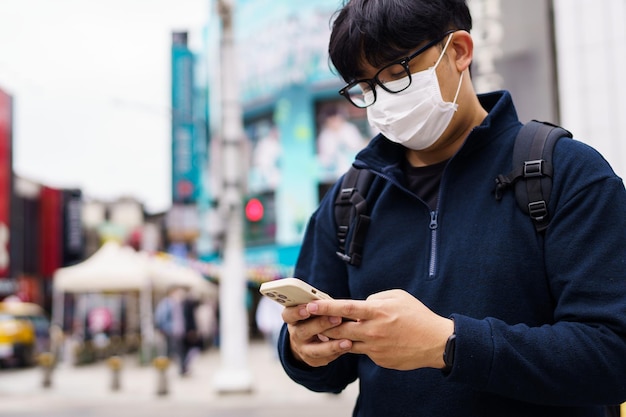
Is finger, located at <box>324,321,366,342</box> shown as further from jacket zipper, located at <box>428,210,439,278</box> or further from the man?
jacket zipper, located at <box>428,210,439,278</box>

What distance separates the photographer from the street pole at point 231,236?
38.5ft

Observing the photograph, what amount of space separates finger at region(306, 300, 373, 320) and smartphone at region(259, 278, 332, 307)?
3 cm

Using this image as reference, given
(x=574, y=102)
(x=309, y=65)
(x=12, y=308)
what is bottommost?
(x=12, y=308)

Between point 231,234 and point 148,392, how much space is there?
3.51 meters

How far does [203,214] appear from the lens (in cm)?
2769

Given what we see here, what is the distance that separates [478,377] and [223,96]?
37.0 feet

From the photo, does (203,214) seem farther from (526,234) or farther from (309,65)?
(526,234)

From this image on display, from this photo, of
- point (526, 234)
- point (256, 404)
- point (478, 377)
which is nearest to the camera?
point (478, 377)

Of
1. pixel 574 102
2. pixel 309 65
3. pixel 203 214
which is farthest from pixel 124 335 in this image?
pixel 574 102

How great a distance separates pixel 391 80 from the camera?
70.5 inches

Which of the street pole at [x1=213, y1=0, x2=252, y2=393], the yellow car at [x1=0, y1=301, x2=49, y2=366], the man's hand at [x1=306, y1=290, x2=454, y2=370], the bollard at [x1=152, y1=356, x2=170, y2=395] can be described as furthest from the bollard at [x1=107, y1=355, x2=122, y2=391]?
the man's hand at [x1=306, y1=290, x2=454, y2=370]

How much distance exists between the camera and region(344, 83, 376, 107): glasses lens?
1.85 m

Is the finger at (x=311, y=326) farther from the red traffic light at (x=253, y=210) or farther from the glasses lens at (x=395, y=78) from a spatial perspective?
the red traffic light at (x=253, y=210)

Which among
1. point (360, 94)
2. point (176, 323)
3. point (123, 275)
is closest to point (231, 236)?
point (176, 323)
